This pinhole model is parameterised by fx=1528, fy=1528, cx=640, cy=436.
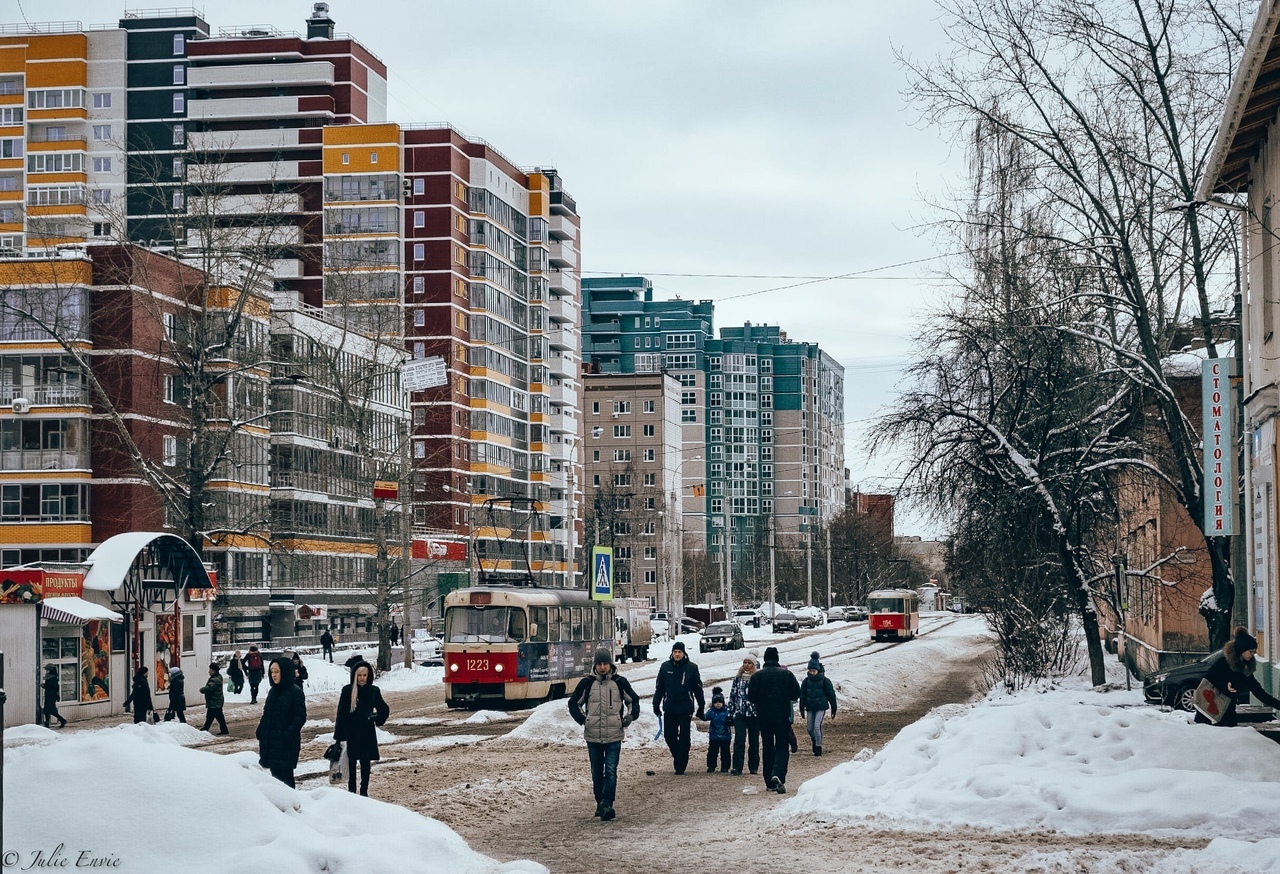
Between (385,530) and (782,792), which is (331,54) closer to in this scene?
(385,530)

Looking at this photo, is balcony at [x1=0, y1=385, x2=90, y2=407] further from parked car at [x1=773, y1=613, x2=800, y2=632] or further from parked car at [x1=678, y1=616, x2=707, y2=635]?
parked car at [x1=773, y1=613, x2=800, y2=632]

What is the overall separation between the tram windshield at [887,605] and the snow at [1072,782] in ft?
202

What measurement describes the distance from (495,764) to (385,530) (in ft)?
102

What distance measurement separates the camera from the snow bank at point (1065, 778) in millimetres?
13539

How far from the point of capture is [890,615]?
260 ft

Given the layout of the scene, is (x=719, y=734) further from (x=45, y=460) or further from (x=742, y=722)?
(x=45, y=460)

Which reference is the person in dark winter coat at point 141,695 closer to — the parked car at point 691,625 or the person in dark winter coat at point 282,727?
the person in dark winter coat at point 282,727

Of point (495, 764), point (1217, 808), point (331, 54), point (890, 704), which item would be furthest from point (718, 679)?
point (331, 54)

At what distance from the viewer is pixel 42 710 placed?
3319 cm

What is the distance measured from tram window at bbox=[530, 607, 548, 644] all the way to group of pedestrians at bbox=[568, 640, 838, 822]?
1321 centimetres

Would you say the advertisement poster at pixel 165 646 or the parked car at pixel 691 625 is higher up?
the advertisement poster at pixel 165 646

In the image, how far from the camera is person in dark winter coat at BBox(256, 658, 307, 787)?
15867mm

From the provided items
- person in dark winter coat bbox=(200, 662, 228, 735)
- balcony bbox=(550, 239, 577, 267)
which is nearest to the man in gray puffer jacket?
person in dark winter coat bbox=(200, 662, 228, 735)

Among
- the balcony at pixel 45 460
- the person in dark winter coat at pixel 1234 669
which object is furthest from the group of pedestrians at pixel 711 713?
the balcony at pixel 45 460
